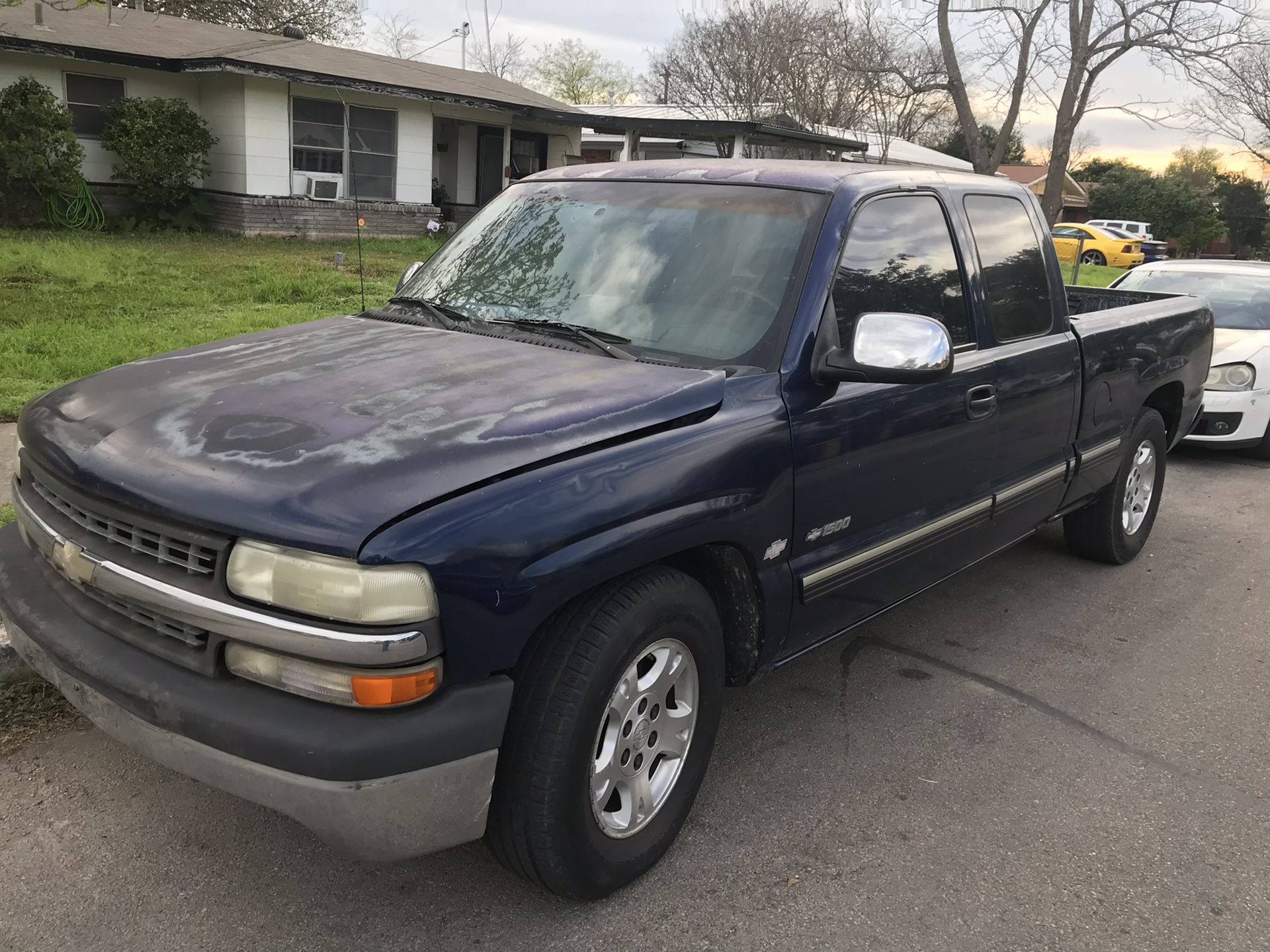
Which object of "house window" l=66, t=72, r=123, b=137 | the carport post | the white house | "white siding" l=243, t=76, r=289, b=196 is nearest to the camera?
the white house

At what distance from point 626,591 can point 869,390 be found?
1225mm

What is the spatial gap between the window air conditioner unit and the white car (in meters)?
15.0

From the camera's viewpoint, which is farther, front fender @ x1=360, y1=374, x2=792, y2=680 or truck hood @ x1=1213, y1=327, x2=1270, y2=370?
truck hood @ x1=1213, y1=327, x2=1270, y2=370

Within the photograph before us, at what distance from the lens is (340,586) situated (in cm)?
216

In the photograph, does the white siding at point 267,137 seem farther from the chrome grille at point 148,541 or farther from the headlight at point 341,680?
the headlight at point 341,680

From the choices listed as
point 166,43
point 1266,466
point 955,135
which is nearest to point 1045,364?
point 1266,466

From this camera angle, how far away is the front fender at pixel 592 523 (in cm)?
222

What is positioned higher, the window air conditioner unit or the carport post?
the carport post

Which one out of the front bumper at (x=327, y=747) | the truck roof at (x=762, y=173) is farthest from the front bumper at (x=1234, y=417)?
the front bumper at (x=327, y=747)

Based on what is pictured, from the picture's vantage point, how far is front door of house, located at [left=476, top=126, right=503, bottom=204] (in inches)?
953

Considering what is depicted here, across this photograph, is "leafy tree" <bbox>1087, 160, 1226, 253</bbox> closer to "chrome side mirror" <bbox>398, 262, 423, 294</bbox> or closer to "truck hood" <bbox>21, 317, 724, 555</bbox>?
"chrome side mirror" <bbox>398, 262, 423, 294</bbox>

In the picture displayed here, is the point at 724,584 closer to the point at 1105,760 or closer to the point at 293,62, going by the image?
the point at 1105,760

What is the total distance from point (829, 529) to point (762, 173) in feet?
4.24

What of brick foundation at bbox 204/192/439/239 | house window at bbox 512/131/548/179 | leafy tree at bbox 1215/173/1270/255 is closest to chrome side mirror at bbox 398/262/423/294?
brick foundation at bbox 204/192/439/239
